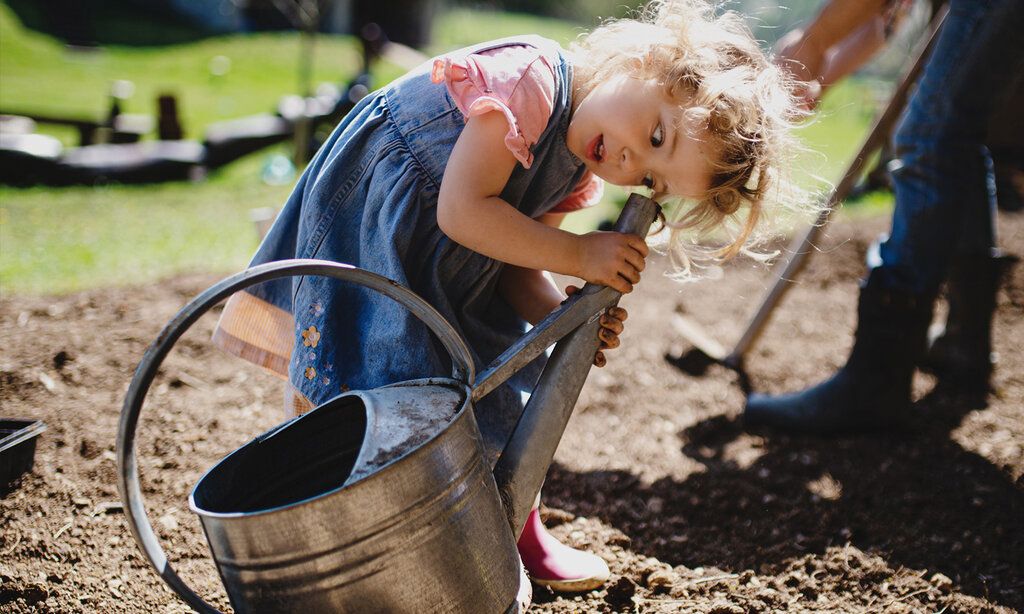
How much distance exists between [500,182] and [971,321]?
7.47 feet

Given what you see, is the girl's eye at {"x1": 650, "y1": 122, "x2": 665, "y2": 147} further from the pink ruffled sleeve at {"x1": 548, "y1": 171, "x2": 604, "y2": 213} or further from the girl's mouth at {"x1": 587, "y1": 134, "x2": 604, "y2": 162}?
the pink ruffled sleeve at {"x1": 548, "y1": 171, "x2": 604, "y2": 213}

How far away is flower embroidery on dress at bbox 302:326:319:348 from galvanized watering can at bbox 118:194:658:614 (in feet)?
0.80

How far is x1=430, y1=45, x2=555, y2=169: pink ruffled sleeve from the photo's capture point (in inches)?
59.5

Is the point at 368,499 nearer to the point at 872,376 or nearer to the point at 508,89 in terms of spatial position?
the point at 508,89

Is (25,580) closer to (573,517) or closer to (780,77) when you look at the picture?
(573,517)

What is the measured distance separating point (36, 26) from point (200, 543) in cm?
1627

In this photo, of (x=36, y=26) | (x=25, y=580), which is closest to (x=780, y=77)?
(x=25, y=580)

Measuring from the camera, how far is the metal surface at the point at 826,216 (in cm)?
277

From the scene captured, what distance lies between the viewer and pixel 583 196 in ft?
6.55

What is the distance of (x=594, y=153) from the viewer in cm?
169

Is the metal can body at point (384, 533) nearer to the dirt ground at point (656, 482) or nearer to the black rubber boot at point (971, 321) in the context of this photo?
the dirt ground at point (656, 482)

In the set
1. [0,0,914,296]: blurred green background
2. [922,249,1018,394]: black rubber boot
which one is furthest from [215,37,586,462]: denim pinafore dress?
[922,249,1018,394]: black rubber boot

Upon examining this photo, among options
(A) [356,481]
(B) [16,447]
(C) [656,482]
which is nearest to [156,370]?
(A) [356,481]

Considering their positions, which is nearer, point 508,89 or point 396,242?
point 508,89
